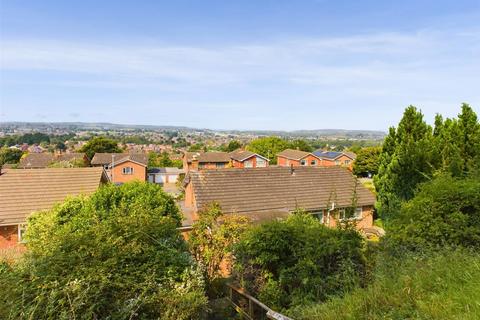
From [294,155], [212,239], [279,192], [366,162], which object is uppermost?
[212,239]

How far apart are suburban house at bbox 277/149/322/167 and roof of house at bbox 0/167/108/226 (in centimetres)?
4283

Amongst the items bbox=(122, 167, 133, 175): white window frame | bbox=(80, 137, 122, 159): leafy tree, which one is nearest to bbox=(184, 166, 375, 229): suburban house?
bbox=(122, 167, 133, 175): white window frame

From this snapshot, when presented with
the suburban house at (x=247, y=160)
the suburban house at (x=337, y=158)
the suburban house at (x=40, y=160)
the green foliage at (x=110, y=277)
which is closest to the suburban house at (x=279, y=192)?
the green foliage at (x=110, y=277)

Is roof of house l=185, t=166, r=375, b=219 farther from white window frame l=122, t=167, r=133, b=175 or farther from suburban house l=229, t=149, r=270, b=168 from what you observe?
suburban house l=229, t=149, r=270, b=168

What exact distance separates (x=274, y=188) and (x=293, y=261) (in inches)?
453

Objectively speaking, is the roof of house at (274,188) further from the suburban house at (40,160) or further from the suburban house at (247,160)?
the suburban house at (40,160)

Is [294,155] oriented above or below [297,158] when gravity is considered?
above

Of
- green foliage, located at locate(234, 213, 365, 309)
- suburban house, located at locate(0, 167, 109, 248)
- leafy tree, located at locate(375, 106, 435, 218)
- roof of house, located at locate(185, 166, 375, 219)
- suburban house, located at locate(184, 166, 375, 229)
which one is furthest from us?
roof of house, located at locate(185, 166, 375, 219)

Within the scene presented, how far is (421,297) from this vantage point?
4.35 m

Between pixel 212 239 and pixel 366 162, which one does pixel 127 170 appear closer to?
pixel 212 239

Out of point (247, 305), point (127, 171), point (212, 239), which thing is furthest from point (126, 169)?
point (247, 305)

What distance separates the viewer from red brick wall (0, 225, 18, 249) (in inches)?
582

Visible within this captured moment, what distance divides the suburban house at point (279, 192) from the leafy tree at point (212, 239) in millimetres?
5304

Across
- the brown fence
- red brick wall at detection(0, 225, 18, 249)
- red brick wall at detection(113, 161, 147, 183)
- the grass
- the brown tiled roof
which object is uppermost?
the grass
